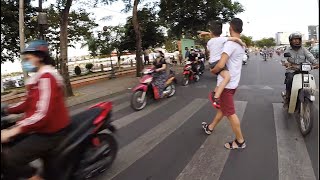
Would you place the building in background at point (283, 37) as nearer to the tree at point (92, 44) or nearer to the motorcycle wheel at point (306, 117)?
the motorcycle wheel at point (306, 117)

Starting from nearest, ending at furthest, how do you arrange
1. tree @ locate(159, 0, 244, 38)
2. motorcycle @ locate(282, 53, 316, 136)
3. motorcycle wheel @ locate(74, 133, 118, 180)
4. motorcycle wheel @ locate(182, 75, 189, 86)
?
motorcycle wheel @ locate(74, 133, 118, 180) < motorcycle @ locate(282, 53, 316, 136) < motorcycle wheel @ locate(182, 75, 189, 86) < tree @ locate(159, 0, 244, 38)

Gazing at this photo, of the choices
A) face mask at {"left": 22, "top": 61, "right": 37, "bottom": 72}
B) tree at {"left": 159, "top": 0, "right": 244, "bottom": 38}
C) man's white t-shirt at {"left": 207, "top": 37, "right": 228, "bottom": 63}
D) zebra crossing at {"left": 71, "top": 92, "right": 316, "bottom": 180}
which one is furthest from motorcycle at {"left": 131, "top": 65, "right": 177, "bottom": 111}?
tree at {"left": 159, "top": 0, "right": 244, "bottom": 38}

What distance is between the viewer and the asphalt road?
4172 millimetres

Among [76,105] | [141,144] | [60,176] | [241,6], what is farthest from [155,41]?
[60,176]

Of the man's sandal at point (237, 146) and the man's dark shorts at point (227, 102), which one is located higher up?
the man's dark shorts at point (227, 102)

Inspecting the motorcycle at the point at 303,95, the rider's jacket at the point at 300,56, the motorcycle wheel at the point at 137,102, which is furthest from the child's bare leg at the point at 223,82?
the motorcycle wheel at the point at 137,102

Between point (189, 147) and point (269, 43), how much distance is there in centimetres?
13385

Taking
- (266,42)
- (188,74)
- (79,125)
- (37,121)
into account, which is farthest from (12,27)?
(266,42)

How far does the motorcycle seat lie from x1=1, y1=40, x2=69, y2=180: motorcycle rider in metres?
0.07

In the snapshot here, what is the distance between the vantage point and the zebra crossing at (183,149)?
419 cm

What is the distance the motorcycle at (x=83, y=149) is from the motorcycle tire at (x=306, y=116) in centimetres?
299

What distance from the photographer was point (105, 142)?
425cm

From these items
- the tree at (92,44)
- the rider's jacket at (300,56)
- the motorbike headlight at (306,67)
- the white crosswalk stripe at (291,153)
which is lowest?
the white crosswalk stripe at (291,153)

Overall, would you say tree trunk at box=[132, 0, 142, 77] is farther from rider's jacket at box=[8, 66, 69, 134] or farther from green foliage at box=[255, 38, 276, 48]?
Result: green foliage at box=[255, 38, 276, 48]
